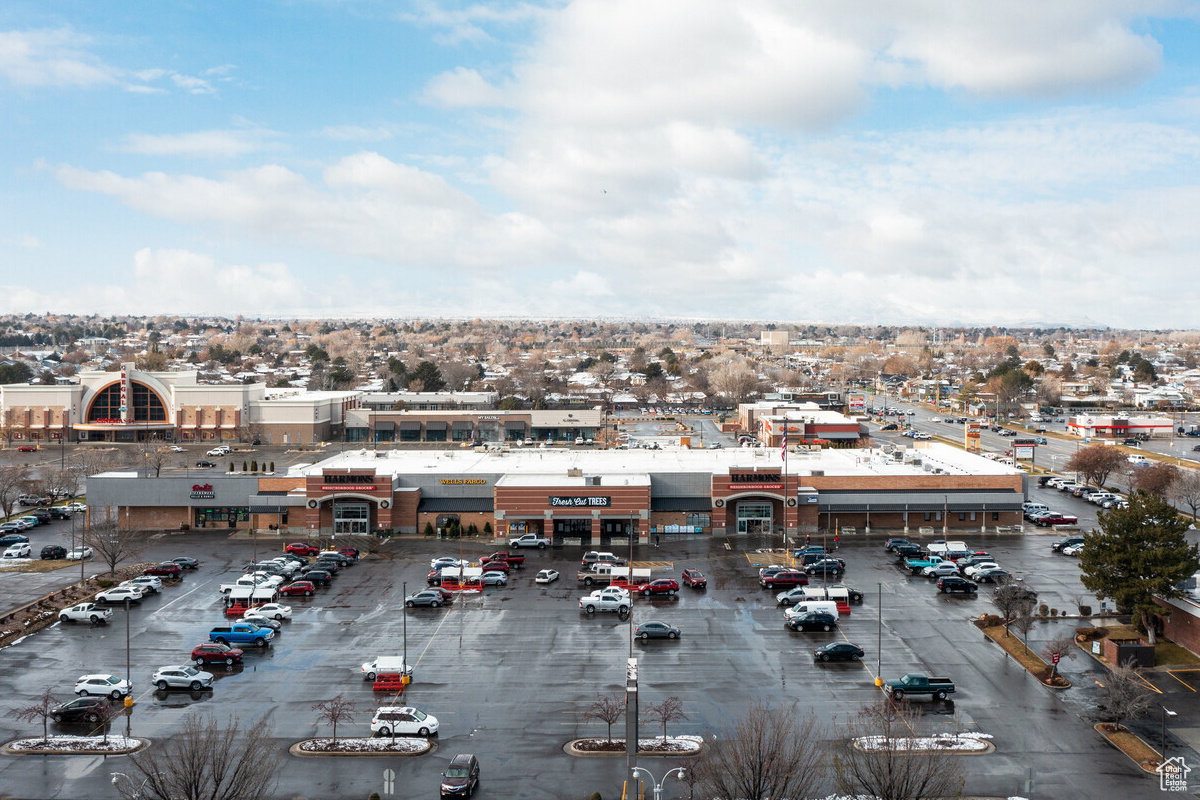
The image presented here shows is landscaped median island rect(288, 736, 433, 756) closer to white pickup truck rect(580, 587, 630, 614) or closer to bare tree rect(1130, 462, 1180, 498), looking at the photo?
white pickup truck rect(580, 587, 630, 614)

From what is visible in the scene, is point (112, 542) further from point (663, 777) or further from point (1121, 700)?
point (1121, 700)

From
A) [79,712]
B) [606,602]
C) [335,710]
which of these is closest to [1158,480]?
[606,602]

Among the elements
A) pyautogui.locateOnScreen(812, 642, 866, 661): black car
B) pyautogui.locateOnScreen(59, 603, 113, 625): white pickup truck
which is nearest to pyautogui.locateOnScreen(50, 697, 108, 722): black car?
pyautogui.locateOnScreen(59, 603, 113, 625): white pickup truck

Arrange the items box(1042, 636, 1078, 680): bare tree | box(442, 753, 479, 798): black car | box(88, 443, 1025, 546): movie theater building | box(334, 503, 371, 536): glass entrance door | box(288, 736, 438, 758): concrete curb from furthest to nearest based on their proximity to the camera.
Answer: box(334, 503, 371, 536): glass entrance door < box(88, 443, 1025, 546): movie theater building < box(1042, 636, 1078, 680): bare tree < box(288, 736, 438, 758): concrete curb < box(442, 753, 479, 798): black car

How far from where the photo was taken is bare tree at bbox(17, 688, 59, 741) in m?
26.9

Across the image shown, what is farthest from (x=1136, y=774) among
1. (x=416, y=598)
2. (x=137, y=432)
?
(x=137, y=432)

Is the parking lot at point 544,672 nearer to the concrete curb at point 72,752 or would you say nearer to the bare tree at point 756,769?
the concrete curb at point 72,752

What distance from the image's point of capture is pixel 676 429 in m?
113

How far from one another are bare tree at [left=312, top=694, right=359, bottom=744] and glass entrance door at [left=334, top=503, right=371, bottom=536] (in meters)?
27.4

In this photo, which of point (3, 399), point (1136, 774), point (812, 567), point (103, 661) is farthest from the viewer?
point (3, 399)

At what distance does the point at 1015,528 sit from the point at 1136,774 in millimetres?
35017

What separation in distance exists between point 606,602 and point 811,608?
8707mm

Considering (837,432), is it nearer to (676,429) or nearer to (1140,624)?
(676,429)

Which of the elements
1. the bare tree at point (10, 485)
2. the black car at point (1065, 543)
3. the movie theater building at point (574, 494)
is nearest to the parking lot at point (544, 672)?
the black car at point (1065, 543)
